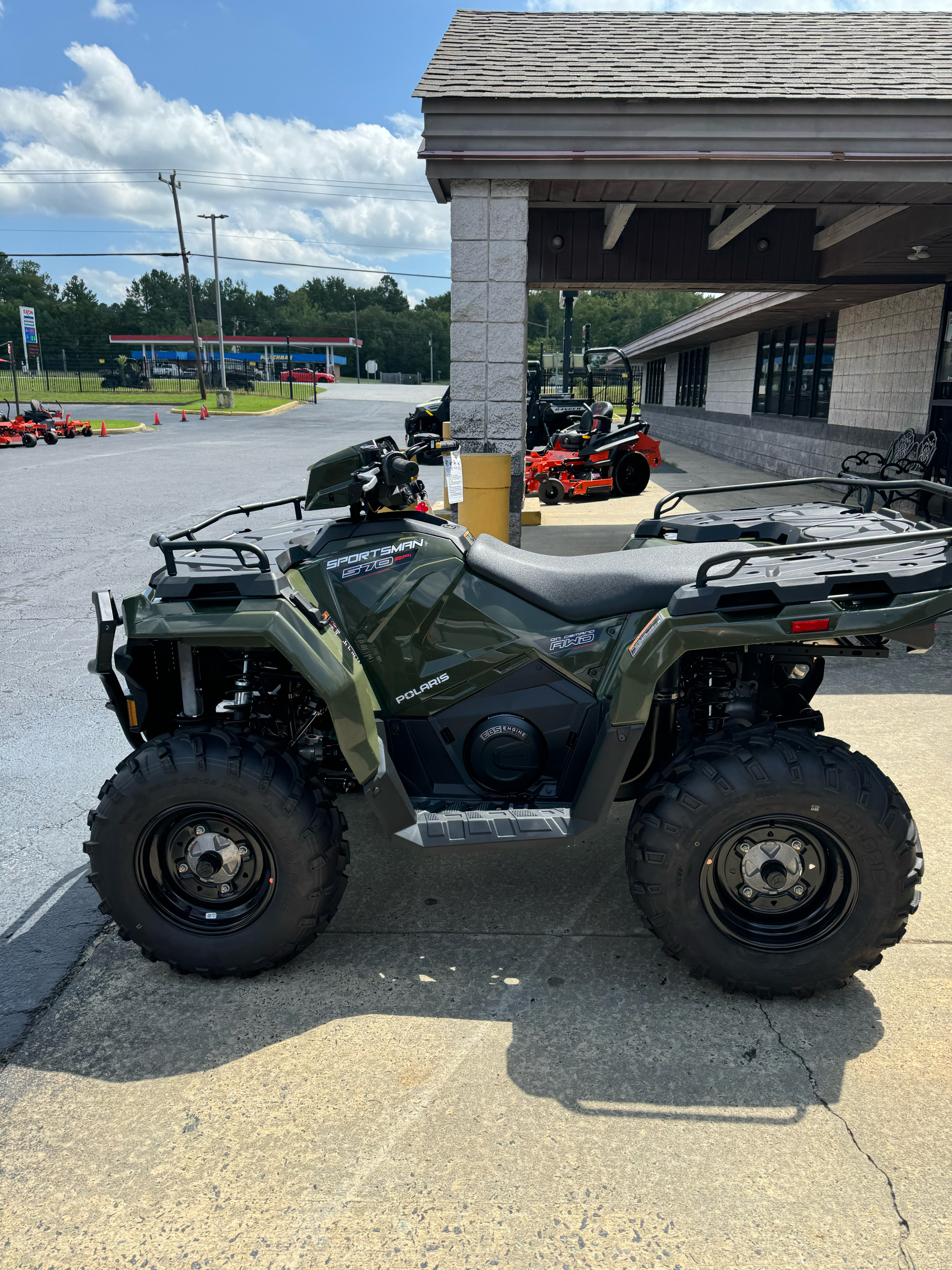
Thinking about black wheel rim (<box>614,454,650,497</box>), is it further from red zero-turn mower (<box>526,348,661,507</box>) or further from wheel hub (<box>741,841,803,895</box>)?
wheel hub (<box>741,841,803,895</box>)

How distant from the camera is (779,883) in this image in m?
2.69

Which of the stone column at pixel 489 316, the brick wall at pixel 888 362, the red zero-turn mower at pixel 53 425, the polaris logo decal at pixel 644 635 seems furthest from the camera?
the red zero-turn mower at pixel 53 425

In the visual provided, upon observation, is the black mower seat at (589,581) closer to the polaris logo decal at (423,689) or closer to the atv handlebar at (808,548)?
the atv handlebar at (808,548)

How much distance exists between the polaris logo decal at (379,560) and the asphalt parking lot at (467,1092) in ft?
4.16

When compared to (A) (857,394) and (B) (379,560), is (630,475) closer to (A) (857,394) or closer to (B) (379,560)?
(A) (857,394)

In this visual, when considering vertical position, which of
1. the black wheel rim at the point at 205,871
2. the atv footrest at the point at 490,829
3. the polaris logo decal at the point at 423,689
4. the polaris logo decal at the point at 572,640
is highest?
the polaris logo decal at the point at 572,640

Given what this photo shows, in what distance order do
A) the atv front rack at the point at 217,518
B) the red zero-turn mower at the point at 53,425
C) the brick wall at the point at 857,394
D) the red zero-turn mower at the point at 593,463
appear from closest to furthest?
1. the atv front rack at the point at 217,518
2. the brick wall at the point at 857,394
3. the red zero-turn mower at the point at 593,463
4. the red zero-turn mower at the point at 53,425

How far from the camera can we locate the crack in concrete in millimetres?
1915

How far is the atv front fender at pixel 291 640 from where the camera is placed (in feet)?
8.77

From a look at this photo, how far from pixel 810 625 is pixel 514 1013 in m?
1.49

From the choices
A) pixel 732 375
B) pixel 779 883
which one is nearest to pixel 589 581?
pixel 779 883

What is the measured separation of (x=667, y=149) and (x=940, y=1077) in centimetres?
670

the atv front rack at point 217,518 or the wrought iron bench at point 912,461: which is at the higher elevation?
the atv front rack at point 217,518

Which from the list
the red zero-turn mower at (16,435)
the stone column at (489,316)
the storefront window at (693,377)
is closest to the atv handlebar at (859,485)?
the stone column at (489,316)
